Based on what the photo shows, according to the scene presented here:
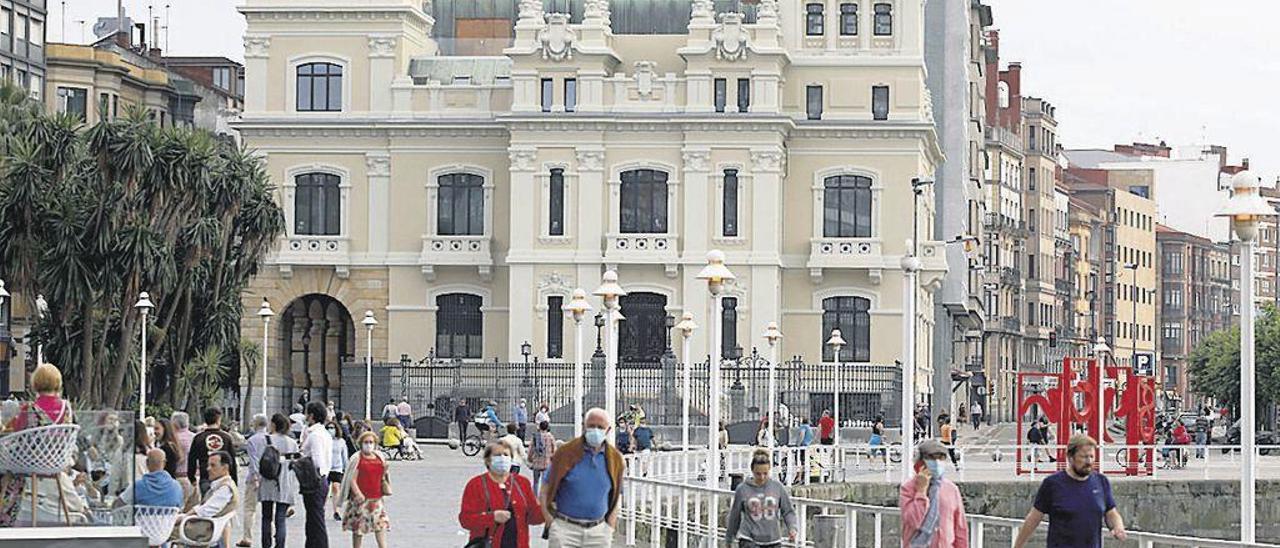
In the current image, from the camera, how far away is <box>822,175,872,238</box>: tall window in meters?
90.0

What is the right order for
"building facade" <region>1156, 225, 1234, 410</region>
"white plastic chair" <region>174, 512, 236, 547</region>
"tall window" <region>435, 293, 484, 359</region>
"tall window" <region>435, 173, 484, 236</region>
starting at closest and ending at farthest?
"white plastic chair" <region>174, 512, 236, 547</region>, "tall window" <region>435, 293, 484, 359</region>, "tall window" <region>435, 173, 484, 236</region>, "building facade" <region>1156, 225, 1234, 410</region>

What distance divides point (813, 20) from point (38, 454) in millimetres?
69583

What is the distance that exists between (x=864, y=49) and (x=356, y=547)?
61.4 m

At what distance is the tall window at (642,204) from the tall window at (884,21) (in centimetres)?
815

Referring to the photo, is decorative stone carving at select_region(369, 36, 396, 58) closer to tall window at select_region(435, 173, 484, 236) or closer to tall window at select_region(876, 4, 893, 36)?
tall window at select_region(435, 173, 484, 236)

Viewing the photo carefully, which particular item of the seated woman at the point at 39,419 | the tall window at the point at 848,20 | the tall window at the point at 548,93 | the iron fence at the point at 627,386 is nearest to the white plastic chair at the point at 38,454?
the seated woman at the point at 39,419

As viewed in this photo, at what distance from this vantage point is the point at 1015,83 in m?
156

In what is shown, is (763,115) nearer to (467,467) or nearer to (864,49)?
(864,49)

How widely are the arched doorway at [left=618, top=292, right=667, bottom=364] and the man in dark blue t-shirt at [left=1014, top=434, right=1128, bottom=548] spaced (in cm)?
6653

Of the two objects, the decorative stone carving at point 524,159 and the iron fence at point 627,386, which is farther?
the decorative stone carving at point 524,159

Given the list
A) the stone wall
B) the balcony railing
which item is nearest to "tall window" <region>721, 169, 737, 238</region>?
the balcony railing

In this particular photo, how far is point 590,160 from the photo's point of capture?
89125 mm

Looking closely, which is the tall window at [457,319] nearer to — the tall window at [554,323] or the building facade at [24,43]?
the tall window at [554,323]

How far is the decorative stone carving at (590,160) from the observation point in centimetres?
8900
